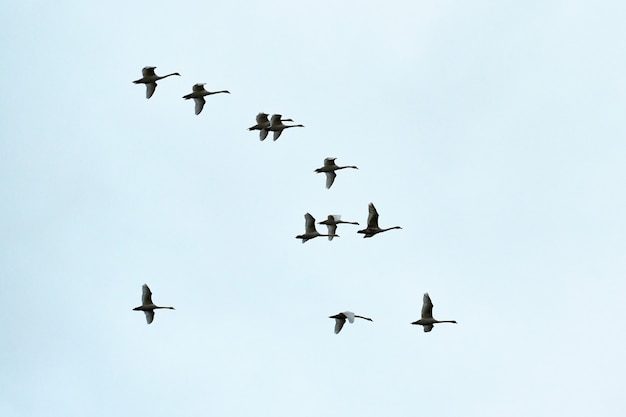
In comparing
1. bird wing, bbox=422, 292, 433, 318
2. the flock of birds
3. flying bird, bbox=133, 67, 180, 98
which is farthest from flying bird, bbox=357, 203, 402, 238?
flying bird, bbox=133, 67, 180, 98

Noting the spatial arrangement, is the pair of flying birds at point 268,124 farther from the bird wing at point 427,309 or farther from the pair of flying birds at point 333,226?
the bird wing at point 427,309

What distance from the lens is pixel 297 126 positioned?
113000mm

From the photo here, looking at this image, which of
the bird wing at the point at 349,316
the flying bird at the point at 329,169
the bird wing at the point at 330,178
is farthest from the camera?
the bird wing at the point at 330,178

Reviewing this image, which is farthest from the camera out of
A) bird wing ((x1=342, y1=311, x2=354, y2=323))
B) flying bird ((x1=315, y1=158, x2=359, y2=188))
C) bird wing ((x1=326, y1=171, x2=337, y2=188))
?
bird wing ((x1=326, y1=171, x2=337, y2=188))

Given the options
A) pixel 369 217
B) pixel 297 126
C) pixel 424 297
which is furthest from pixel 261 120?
pixel 424 297

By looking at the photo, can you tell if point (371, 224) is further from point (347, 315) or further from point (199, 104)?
point (199, 104)

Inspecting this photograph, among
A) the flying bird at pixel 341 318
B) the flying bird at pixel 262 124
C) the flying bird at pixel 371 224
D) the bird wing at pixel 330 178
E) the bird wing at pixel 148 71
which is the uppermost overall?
the bird wing at pixel 148 71

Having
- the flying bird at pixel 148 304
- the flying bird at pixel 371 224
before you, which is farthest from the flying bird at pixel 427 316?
the flying bird at pixel 148 304

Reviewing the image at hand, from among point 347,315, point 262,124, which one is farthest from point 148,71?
point 347,315

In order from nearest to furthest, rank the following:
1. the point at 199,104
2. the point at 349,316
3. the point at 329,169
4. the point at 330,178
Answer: the point at 349,316 → the point at 199,104 → the point at 329,169 → the point at 330,178

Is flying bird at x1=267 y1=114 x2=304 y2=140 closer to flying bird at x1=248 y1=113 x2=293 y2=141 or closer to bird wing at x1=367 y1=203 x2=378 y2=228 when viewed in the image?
flying bird at x1=248 y1=113 x2=293 y2=141

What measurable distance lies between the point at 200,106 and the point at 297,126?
23.8 ft

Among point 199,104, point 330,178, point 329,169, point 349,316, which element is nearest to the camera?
point 349,316

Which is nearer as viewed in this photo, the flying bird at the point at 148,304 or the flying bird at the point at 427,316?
the flying bird at the point at 427,316
